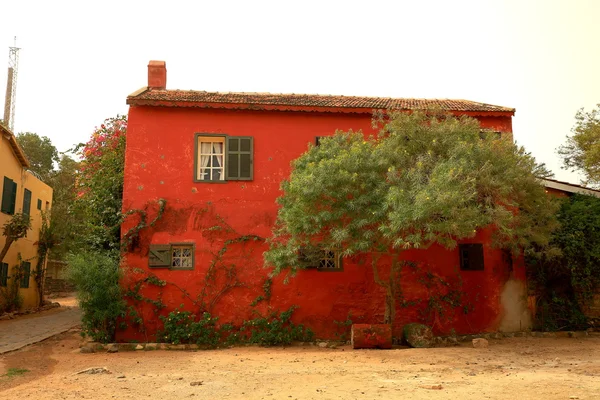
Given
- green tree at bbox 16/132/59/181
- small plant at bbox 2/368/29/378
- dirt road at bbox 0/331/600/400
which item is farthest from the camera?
green tree at bbox 16/132/59/181

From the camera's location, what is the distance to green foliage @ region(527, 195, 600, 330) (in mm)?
14180

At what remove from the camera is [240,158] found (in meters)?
14.6

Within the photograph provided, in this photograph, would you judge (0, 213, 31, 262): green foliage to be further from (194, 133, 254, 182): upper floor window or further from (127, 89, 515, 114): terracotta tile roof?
(194, 133, 254, 182): upper floor window

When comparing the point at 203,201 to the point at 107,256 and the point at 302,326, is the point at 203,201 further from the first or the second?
the point at 302,326

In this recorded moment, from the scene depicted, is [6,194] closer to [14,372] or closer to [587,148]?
[14,372]

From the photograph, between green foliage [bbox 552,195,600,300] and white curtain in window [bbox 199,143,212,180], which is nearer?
green foliage [bbox 552,195,600,300]

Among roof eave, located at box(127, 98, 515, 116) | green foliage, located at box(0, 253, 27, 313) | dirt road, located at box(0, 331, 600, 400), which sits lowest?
dirt road, located at box(0, 331, 600, 400)

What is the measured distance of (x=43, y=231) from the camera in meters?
23.6

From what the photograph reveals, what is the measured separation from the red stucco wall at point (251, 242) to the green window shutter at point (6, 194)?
28.2ft

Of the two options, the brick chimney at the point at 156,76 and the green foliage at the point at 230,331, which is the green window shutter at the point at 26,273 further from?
the green foliage at the point at 230,331

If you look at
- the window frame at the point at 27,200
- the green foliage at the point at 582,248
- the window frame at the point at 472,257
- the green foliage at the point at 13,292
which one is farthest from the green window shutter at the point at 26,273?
the green foliage at the point at 582,248

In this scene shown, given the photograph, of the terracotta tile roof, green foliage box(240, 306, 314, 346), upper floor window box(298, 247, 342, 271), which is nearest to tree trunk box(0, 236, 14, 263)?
the terracotta tile roof

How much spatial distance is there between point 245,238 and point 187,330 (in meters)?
2.77

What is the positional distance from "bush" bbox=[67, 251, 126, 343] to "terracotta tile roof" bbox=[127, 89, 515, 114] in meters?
4.52
